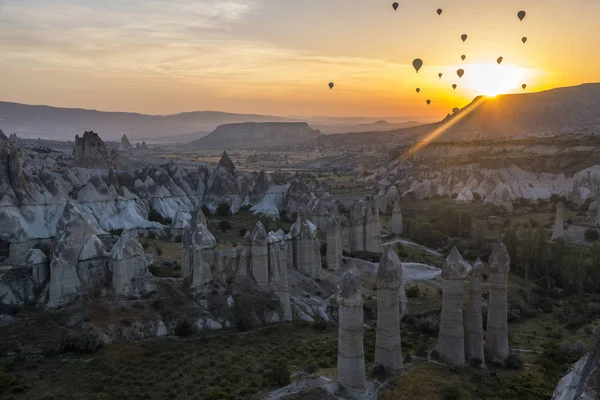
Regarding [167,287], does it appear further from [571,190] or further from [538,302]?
[571,190]

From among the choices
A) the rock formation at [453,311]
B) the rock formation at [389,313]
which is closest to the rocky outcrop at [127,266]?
the rock formation at [389,313]

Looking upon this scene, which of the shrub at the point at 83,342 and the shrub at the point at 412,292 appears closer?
the shrub at the point at 83,342

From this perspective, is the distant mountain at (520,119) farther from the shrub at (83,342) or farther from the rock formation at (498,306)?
the shrub at (83,342)

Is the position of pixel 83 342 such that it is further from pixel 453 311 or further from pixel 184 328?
pixel 453 311

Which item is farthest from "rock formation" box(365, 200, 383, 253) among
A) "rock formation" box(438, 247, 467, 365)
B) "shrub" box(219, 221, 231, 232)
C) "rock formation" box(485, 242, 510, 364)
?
"rock formation" box(438, 247, 467, 365)

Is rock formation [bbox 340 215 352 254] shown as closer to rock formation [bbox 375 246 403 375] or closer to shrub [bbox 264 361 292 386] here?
rock formation [bbox 375 246 403 375]

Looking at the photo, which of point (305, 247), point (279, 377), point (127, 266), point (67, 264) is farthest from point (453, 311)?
point (67, 264)

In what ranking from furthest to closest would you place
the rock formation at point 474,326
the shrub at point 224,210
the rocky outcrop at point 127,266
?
the shrub at point 224,210 < the rocky outcrop at point 127,266 < the rock formation at point 474,326

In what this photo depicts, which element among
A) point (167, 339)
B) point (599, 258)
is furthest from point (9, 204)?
point (599, 258)
